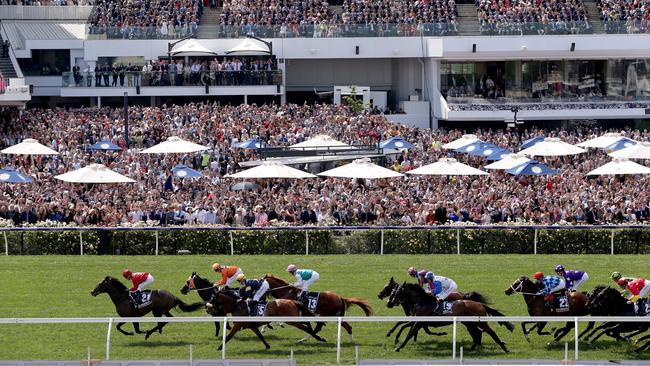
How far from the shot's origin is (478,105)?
149ft

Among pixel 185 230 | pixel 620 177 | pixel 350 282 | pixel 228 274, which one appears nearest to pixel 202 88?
pixel 620 177

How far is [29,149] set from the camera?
31.6 metres

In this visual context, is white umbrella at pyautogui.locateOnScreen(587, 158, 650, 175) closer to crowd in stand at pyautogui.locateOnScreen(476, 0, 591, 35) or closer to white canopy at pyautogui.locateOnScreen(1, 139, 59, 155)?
white canopy at pyautogui.locateOnScreen(1, 139, 59, 155)

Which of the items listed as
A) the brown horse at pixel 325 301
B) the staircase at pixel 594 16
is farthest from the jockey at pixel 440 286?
the staircase at pixel 594 16

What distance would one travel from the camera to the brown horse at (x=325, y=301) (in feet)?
57.2

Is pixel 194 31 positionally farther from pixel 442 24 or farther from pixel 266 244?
pixel 266 244

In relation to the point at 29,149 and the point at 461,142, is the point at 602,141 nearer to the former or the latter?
the point at 461,142

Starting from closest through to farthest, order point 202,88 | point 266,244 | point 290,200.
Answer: point 266,244 → point 290,200 → point 202,88

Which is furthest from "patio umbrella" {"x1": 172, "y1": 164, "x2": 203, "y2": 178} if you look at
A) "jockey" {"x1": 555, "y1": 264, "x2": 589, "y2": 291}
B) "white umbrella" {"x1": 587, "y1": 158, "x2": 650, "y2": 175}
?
"jockey" {"x1": 555, "y1": 264, "x2": 589, "y2": 291}

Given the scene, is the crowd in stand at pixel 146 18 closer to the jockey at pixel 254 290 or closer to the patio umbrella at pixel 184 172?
the patio umbrella at pixel 184 172

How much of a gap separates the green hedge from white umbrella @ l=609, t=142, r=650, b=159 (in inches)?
252

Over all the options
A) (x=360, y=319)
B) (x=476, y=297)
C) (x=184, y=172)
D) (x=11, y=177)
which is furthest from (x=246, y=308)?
(x=11, y=177)

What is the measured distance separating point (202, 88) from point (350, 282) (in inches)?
887

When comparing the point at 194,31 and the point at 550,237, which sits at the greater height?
the point at 194,31
